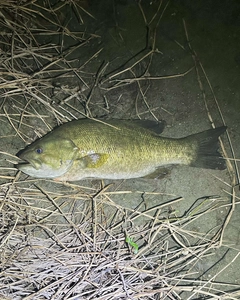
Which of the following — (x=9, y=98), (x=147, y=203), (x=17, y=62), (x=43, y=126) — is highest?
(x=17, y=62)

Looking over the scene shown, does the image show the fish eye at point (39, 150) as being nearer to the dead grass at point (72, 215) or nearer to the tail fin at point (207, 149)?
the dead grass at point (72, 215)

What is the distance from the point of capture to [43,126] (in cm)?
368

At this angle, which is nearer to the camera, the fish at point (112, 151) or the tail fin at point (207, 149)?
→ the fish at point (112, 151)

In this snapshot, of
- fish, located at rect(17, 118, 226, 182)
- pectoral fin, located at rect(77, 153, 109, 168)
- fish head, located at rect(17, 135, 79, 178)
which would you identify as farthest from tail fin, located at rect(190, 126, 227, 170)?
fish head, located at rect(17, 135, 79, 178)

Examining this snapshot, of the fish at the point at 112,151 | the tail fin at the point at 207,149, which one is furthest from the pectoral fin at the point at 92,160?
the tail fin at the point at 207,149

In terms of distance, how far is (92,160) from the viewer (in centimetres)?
328

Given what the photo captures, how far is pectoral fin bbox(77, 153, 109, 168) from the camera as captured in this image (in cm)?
327

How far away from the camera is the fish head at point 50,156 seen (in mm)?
3230

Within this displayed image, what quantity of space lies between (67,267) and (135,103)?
1815 millimetres

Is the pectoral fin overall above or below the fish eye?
below

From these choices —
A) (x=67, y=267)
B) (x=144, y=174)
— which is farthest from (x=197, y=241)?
(x=67, y=267)

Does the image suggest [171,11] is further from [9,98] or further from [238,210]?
[238,210]

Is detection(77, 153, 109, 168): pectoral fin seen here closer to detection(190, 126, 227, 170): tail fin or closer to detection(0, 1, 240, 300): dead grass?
detection(0, 1, 240, 300): dead grass

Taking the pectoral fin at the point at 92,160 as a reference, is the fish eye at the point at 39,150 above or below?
above
